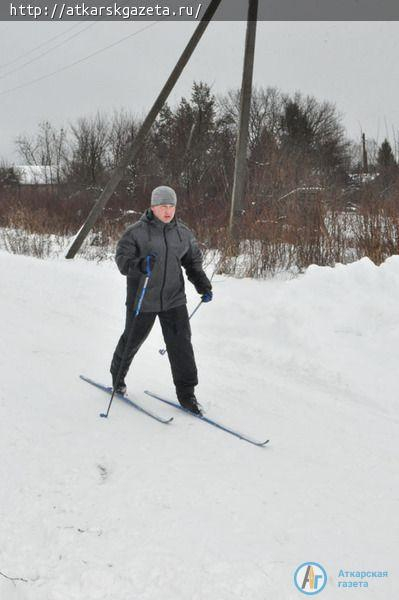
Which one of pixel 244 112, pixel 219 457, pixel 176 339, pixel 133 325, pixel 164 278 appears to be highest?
pixel 244 112

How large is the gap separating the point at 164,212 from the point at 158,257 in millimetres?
368

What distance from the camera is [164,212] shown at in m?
3.89

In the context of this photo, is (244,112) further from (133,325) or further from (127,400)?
(127,400)

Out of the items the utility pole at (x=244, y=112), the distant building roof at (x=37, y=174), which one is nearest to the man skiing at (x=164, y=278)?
the utility pole at (x=244, y=112)

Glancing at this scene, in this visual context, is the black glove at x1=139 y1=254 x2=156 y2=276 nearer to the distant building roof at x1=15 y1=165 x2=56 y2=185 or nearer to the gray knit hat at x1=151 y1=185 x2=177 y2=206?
the gray knit hat at x1=151 y1=185 x2=177 y2=206

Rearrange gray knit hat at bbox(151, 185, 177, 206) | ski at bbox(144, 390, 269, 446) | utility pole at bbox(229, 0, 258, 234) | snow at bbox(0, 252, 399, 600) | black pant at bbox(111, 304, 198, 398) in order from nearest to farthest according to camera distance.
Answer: snow at bbox(0, 252, 399, 600) → ski at bbox(144, 390, 269, 446) → gray knit hat at bbox(151, 185, 177, 206) → black pant at bbox(111, 304, 198, 398) → utility pole at bbox(229, 0, 258, 234)

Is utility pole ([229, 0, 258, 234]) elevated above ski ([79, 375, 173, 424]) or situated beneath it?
elevated above

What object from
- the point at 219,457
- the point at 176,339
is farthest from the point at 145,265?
the point at 219,457

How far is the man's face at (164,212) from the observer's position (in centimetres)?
388

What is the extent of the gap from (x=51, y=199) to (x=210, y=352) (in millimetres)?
18515

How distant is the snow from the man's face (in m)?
1.62

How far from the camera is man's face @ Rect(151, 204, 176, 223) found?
388 cm

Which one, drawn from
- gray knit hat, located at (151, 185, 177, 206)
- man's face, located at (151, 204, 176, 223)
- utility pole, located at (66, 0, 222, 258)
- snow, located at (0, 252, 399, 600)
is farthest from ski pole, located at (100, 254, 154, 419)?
utility pole, located at (66, 0, 222, 258)

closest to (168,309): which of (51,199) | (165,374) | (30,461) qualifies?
(165,374)
